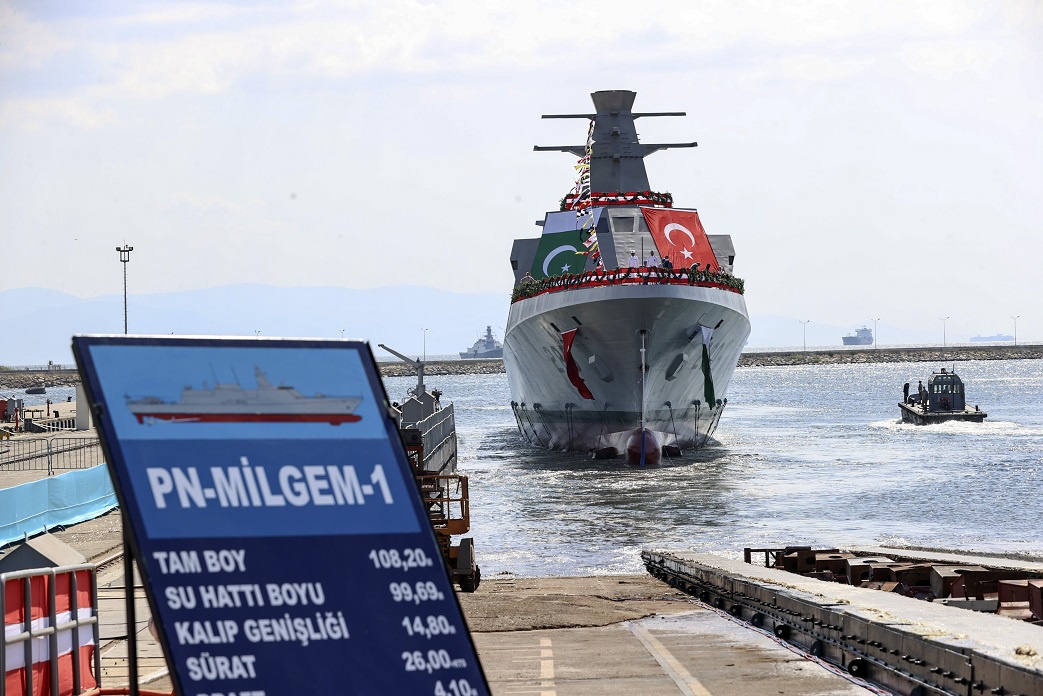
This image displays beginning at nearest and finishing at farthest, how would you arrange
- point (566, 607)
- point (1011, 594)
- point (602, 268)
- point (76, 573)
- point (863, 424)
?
point (76, 573)
point (1011, 594)
point (566, 607)
point (602, 268)
point (863, 424)

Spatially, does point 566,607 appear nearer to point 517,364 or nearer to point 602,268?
point 602,268

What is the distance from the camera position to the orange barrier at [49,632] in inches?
367

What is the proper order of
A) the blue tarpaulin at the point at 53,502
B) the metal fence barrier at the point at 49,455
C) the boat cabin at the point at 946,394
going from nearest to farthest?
1. the blue tarpaulin at the point at 53,502
2. the metal fence barrier at the point at 49,455
3. the boat cabin at the point at 946,394

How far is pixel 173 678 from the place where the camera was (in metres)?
5.25

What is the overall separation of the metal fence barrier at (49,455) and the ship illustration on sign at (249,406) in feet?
96.5

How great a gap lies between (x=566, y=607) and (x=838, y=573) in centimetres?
496

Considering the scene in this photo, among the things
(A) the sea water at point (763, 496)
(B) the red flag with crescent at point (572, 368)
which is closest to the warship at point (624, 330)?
(B) the red flag with crescent at point (572, 368)

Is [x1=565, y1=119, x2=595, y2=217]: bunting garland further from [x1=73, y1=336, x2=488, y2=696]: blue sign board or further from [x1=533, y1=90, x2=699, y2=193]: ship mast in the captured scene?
[x1=73, y1=336, x2=488, y2=696]: blue sign board

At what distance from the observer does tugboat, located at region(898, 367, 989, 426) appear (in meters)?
72.9

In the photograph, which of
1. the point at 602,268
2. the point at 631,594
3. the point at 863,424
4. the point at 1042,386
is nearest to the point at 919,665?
the point at 631,594

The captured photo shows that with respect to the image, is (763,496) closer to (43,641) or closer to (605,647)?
(605,647)

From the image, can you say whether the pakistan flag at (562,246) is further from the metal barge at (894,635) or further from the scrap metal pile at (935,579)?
the metal barge at (894,635)

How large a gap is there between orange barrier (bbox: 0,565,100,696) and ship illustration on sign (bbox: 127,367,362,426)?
443 cm

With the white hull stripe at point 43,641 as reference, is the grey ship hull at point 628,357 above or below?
above
